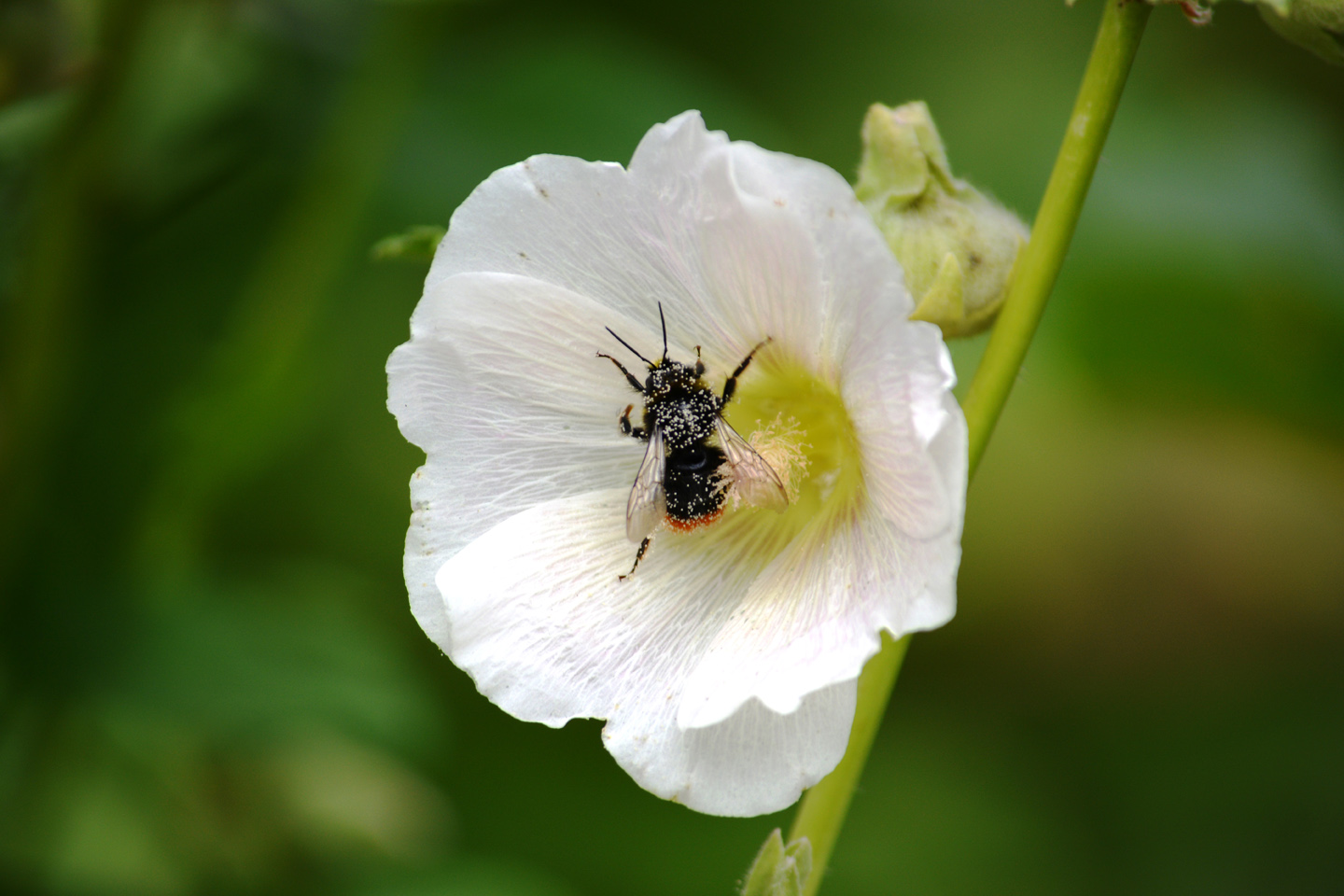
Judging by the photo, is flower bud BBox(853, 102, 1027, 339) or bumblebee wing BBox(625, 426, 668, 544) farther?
bumblebee wing BBox(625, 426, 668, 544)

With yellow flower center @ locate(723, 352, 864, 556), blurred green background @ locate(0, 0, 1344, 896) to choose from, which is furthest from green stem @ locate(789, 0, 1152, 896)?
blurred green background @ locate(0, 0, 1344, 896)

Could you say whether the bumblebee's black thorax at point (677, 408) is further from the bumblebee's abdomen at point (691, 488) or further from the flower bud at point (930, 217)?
the flower bud at point (930, 217)

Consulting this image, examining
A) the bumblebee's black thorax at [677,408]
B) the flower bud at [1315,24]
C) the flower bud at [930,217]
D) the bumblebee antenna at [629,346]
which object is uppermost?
the flower bud at [1315,24]

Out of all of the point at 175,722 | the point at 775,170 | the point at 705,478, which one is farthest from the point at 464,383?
the point at 175,722

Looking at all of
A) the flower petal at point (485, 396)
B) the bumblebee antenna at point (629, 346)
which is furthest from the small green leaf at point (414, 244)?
the bumblebee antenna at point (629, 346)

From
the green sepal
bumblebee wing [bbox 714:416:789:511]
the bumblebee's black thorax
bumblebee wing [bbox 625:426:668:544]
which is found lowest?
the green sepal

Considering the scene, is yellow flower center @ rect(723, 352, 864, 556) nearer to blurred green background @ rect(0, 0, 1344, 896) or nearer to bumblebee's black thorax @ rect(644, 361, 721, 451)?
bumblebee's black thorax @ rect(644, 361, 721, 451)

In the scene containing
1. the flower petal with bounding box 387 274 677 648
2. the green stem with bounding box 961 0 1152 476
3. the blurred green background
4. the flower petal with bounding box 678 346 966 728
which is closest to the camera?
the flower petal with bounding box 678 346 966 728

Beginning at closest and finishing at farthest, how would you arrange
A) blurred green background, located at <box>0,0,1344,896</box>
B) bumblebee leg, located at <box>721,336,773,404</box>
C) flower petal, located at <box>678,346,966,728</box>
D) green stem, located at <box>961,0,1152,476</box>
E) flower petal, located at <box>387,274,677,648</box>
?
flower petal, located at <box>678,346,966,728</box> < green stem, located at <box>961,0,1152,476</box> < flower petal, located at <box>387,274,677,648</box> < bumblebee leg, located at <box>721,336,773,404</box> < blurred green background, located at <box>0,0,1344,896</box>

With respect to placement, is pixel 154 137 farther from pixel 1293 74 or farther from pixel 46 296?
pixel 1293 74
